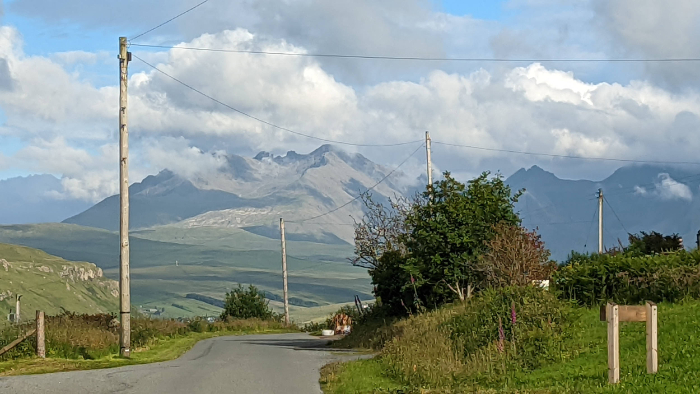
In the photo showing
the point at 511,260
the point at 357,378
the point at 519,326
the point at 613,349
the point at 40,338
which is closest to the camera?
the point at 613,349

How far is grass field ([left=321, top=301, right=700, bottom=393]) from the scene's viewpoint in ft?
45.6

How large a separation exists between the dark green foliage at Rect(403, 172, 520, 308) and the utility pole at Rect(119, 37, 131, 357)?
876 cm

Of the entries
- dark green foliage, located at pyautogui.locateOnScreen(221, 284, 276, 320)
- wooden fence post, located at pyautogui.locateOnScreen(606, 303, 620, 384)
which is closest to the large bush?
wooden fence post, located at pyautogui.locateOnScreen(606, 303, 620, 384)

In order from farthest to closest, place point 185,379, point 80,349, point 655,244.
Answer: point 655,244, point 80,349, point 185,379

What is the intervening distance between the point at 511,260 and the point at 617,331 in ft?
Result: 41.0

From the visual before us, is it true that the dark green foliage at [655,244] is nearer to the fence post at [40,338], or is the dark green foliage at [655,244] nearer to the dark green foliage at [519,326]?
Result: the dark green foliage at [519,326]

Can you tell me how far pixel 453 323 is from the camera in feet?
73.6

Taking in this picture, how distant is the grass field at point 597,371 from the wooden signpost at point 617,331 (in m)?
0.18

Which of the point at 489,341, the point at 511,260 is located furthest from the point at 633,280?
the point at 489,341

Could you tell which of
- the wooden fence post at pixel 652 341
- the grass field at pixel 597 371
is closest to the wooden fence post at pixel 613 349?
the grass field at pixel 597 371

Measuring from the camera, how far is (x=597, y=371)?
15.5 m

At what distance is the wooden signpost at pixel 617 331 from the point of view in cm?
1421

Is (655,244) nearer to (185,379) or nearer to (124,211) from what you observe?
(124,211)

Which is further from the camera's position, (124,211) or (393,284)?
(393,284)
